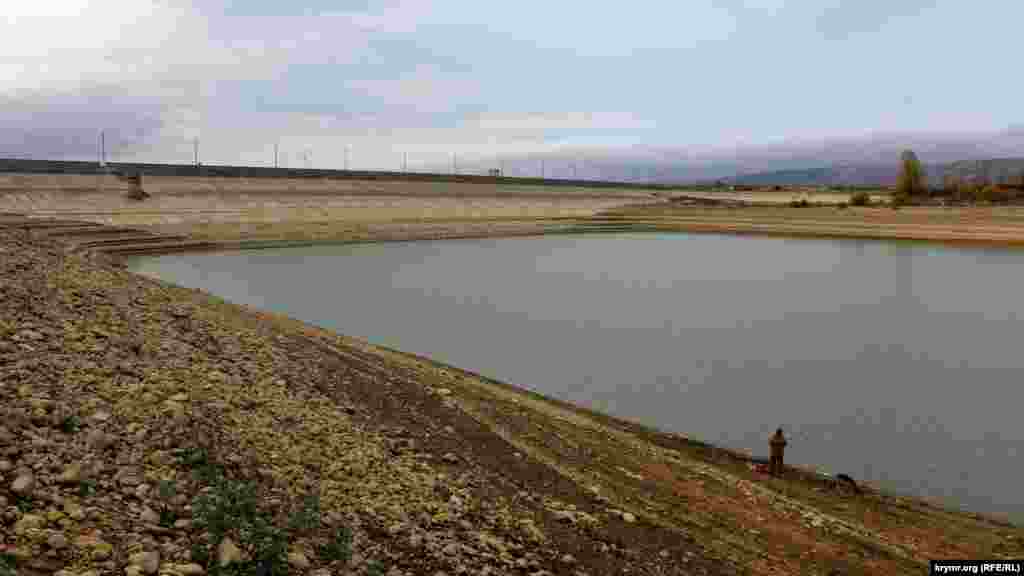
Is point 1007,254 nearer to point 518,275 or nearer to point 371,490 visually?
point 518,275

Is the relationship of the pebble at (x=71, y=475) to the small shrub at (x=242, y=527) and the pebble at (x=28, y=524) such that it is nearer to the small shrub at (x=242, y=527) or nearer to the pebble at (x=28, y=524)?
the pebble at (x=28, y=524)

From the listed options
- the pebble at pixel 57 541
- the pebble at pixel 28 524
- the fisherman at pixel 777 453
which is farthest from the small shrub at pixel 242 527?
the fisherman at pixel 777 453

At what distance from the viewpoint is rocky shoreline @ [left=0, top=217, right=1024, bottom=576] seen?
495 centimetres

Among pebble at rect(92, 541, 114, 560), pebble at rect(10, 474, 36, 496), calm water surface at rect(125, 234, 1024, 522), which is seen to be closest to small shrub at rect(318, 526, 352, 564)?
pebble at rect(92, 541, 114, 560)

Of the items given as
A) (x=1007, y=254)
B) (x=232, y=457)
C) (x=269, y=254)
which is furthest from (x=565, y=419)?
(x=1007, y=254)

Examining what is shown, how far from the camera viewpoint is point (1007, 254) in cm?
5400

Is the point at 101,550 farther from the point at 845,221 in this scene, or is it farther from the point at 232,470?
the point at 845,221

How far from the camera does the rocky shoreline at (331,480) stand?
16.3ft

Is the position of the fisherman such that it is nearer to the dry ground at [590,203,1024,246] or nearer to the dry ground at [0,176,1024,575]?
the dry ground at [0,176,1024,575]

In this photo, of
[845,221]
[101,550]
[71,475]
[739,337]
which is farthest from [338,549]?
[845,221]

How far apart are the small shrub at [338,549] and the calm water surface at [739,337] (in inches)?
335

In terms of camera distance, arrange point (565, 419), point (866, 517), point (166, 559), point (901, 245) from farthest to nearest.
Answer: point (901, 245)
point (565, 419)
point (866, 517)
point (166, 559)

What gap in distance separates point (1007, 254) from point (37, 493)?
2541 inches

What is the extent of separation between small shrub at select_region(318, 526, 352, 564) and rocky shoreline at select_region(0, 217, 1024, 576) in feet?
0.05
